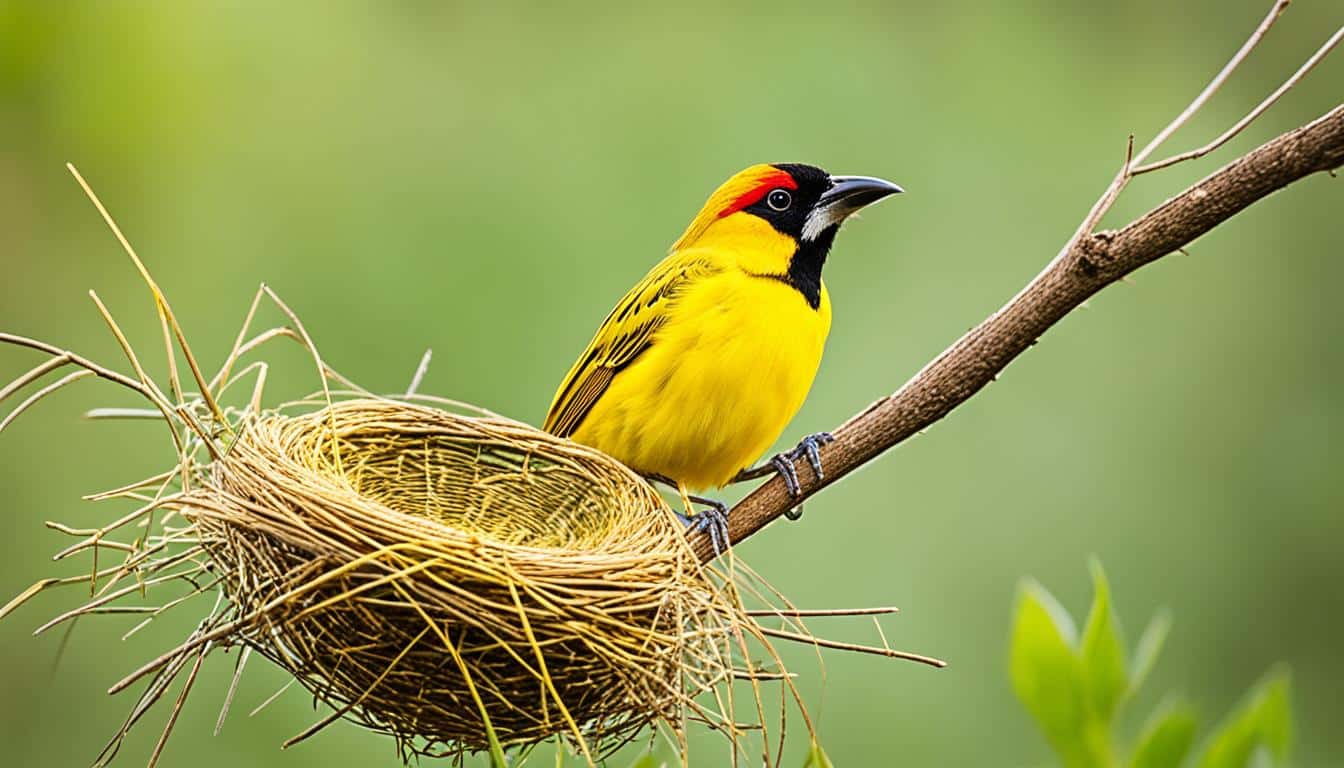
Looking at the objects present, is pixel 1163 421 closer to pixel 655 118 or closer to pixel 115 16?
pixel 655 118

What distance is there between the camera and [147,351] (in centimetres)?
548

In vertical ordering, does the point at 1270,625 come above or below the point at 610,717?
below

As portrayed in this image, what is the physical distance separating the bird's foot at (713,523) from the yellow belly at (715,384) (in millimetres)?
241

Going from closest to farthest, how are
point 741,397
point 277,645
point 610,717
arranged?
point 277,645, point 610,717, point 741,397

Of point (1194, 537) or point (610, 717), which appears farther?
point (1194, 537)

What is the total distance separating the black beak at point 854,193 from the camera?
3309 millimetres

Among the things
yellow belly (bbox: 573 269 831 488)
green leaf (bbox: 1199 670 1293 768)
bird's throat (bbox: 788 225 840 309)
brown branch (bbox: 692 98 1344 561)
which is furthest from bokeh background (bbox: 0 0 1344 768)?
green leaf (bbox: 1199 670 1293 768)

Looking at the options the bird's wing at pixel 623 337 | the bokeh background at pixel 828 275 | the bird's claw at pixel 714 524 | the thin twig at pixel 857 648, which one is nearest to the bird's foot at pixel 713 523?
the bird's claw at pixel 714 524

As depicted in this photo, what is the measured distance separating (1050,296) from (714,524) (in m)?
0.80

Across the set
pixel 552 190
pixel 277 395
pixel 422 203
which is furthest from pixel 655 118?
pixel 277 395

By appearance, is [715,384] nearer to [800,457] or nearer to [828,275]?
[800,457]

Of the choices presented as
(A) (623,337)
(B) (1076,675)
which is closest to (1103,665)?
(B) (1076,675)

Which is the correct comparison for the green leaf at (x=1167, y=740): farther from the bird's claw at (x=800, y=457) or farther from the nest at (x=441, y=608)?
the bird's claw at (x=800, y=457)

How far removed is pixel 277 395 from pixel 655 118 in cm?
187
